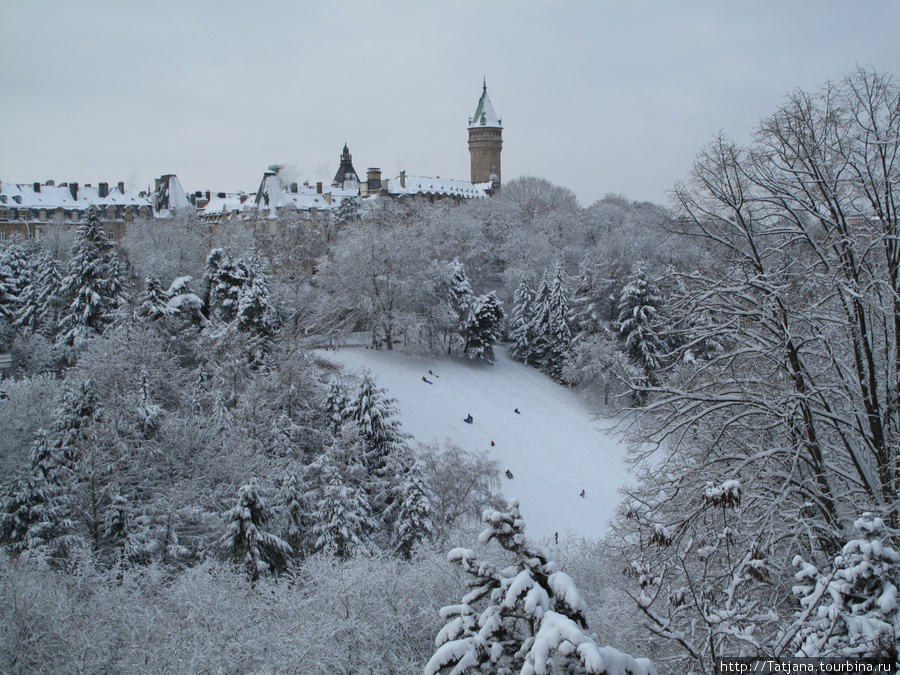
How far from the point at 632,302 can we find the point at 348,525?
88.6 ft

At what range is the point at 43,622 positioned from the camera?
11.8 meters

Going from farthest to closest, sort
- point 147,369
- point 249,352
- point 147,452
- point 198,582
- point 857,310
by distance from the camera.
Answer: point 249,352 → point 147,369 → point 147,452 → point 198,582 → point 857,310

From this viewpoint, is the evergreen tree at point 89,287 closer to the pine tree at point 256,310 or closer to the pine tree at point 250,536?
the pine tree at point 256,310

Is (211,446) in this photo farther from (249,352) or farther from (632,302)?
(632,302)

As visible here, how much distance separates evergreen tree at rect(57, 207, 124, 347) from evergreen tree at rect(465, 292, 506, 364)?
66.6 feet

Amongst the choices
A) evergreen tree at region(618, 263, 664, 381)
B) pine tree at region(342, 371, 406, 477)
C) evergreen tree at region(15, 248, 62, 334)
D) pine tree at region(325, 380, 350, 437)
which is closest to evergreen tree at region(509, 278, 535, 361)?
evergreen tree at region(618, 263, 664, 381)

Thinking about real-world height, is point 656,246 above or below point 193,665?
above

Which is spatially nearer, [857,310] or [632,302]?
[857,310]

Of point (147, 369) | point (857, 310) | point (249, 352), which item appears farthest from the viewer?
point (249, 352)

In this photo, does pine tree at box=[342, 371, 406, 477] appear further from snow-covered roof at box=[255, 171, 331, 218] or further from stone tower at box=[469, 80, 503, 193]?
stone tower at box=[469, 80, 503, 193]

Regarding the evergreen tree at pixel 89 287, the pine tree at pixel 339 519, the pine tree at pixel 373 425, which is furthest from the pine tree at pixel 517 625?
the evergreen tree at pixel 89 287

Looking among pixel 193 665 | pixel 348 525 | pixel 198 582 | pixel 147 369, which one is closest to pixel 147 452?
pixel 147 369

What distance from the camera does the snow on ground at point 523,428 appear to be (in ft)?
94.0

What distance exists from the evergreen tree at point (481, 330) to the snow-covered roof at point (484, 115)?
229ft
